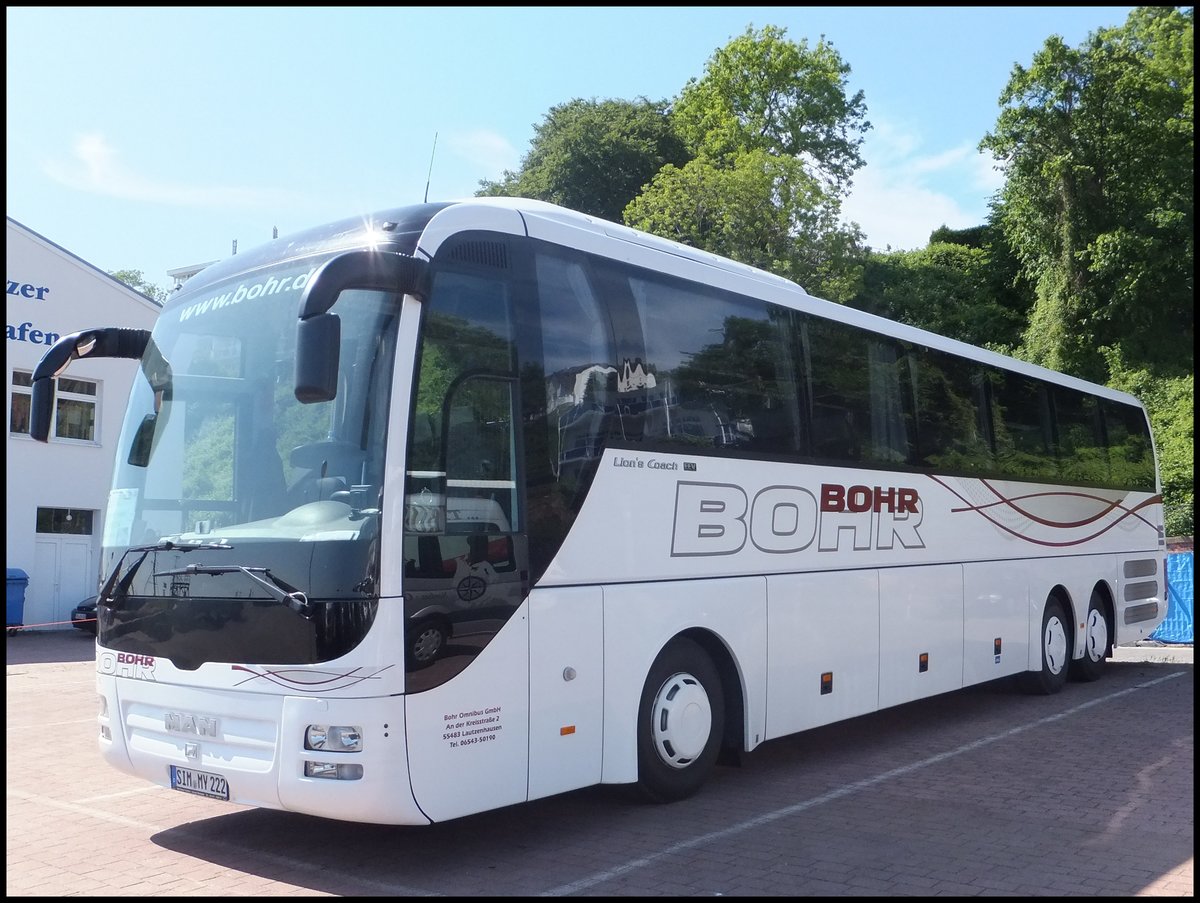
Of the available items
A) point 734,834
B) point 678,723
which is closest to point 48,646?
point 678,723

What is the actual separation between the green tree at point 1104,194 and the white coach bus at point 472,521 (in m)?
27.6

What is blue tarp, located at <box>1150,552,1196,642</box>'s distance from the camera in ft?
67.7

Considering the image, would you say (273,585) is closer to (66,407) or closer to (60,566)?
(60,566)

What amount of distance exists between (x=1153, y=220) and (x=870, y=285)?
13.6 meters

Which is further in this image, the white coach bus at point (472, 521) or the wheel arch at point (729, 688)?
the wheel arch at point (729, 688)

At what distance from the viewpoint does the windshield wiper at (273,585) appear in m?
5.80

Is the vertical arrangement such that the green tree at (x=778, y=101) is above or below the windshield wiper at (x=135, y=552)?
above

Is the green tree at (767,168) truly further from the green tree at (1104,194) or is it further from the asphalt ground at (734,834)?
the asphalt ground at (734,834)

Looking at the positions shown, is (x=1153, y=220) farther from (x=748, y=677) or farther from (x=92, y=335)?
(x=92, y=335)

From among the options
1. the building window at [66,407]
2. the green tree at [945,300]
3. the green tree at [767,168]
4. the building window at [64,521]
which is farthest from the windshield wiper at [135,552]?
the green tree at [945,300]

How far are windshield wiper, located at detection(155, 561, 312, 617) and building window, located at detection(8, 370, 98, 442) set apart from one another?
2015 centimetres

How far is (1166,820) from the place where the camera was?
738 cm

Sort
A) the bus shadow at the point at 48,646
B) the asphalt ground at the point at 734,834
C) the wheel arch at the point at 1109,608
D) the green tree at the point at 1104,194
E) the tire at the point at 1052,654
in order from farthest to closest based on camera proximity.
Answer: the green tree at the point at 1104,194 → the bus shadow at the point at 48,646 → the wheel arch at the point at 1109,608 → the tire at the point at 1052,654 → the asphalt ground at the point at 734,834

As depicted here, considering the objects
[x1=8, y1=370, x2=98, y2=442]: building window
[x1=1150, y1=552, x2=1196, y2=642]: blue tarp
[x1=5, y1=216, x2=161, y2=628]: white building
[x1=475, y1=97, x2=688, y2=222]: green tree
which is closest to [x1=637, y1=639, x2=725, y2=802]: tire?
[x1=1150, y1=552, x2=1196, y2=642]: blue tarp
